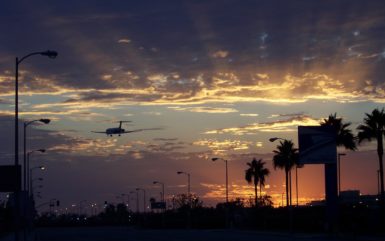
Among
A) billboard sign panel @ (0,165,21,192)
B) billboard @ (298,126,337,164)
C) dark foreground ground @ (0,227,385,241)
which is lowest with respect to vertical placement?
dark foreground ground @ (0,227,385,241)

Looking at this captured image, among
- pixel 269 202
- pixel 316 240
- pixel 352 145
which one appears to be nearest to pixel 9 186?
→ pixel 316 240

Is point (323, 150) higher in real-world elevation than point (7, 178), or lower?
higher

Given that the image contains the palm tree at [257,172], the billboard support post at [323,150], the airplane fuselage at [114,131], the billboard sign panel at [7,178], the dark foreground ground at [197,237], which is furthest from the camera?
the palm tree at [257,172]

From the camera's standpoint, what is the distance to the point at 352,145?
83000mm

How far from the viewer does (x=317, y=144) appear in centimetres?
7225

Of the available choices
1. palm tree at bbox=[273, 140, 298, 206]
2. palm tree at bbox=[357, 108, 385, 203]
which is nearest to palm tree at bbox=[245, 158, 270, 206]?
palm tree at bbox=[273, 140, 298, 206]

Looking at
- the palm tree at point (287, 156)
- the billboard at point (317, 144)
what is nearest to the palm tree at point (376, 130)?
the billboard at point (317, 144)

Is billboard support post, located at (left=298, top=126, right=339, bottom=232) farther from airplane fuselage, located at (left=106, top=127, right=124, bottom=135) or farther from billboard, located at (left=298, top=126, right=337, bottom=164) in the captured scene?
airplane fuselage, located at (left=106, top=127, right=124, bottom=135)

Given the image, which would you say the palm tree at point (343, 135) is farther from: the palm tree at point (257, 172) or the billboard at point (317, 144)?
the palm tree at point (257, 172)

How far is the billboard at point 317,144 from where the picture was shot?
71.9 metres

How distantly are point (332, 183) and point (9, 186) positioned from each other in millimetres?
32422

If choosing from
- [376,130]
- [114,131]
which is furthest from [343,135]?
[114,131]

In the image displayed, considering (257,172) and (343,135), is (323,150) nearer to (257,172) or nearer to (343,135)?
(343,135)

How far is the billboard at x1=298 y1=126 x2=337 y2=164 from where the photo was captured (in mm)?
71938
